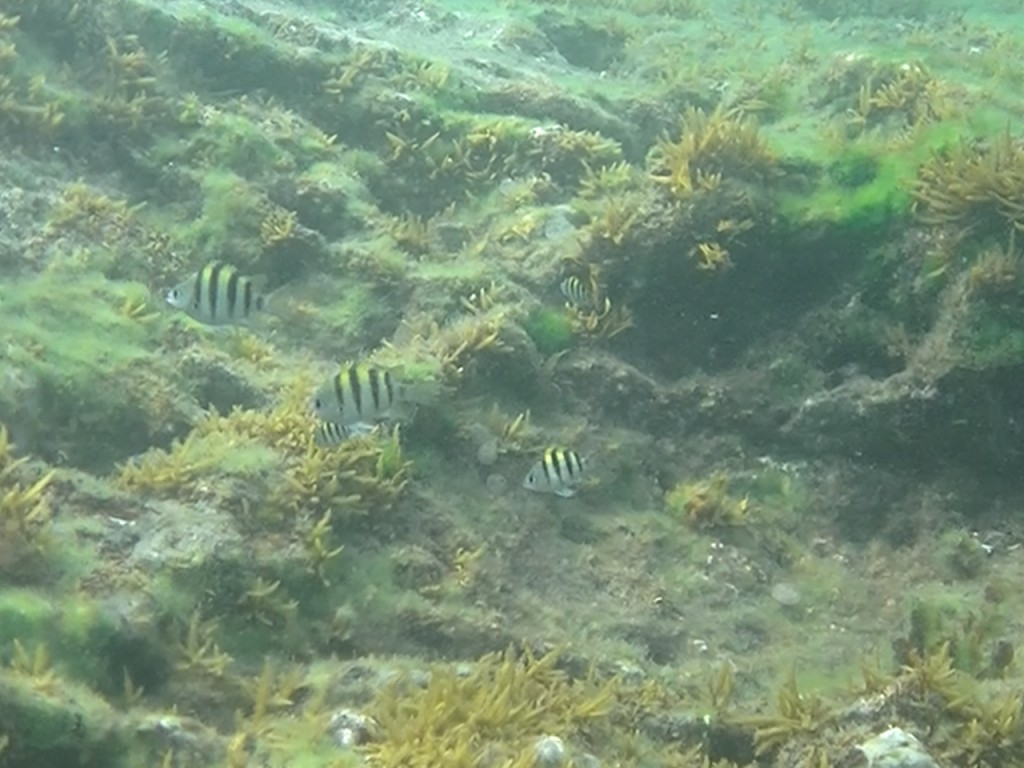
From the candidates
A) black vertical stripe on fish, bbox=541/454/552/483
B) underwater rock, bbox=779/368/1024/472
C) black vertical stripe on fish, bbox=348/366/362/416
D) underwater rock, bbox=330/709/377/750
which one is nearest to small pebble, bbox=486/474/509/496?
black vertical stripe on fish, bbox=541/454/552/483

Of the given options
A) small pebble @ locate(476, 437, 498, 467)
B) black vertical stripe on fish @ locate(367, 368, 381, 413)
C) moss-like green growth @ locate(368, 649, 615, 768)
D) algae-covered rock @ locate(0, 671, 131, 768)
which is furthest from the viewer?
small pebble @ locate(476, 437, 498, 467)

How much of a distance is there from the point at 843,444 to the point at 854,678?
88.2 inches

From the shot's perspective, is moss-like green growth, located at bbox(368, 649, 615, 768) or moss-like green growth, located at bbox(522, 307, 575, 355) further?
moss-like green growth, located at bbox(522, 307, 575, 355)

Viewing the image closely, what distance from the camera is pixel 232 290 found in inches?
214

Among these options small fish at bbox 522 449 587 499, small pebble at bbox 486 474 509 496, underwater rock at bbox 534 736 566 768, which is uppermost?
small fish at bbox 522 449 587 499

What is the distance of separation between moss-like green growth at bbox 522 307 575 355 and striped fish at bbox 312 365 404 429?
2510mm

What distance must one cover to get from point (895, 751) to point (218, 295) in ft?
13.9

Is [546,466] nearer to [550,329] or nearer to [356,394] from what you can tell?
[356,394]

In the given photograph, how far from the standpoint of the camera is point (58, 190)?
8.27 metres

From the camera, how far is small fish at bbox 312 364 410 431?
17.5 ft

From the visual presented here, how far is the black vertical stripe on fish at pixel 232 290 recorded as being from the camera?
5426mm

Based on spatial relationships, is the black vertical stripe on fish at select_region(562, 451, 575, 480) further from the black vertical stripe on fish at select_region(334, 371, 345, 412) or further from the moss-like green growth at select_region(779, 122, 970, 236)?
the moss-like green growth at select_region(779, 122, 970, 236)

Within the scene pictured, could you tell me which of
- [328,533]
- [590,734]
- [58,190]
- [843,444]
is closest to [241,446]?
[328,533]

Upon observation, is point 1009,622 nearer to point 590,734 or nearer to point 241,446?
point 590,734
